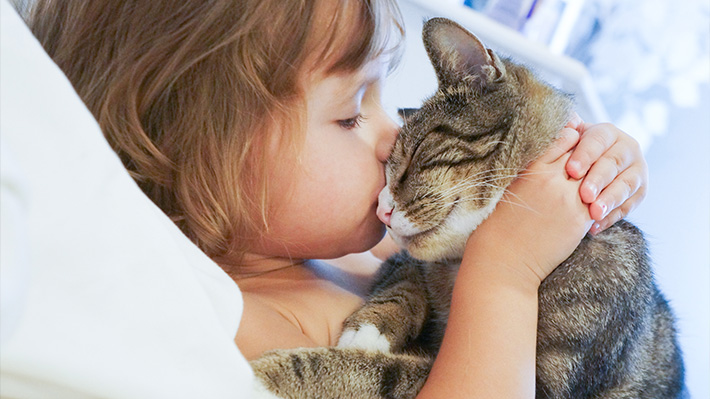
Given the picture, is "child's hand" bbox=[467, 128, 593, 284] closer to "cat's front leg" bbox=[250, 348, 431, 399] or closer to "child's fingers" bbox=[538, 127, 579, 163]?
"child's fingers" bbox=[538, 127, 579, 163]

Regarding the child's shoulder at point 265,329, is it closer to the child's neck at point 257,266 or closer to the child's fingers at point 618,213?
the child's neck at point 257,266

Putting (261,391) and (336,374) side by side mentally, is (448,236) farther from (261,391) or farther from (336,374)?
(261,391)

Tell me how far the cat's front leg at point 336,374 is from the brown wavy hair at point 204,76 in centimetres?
26

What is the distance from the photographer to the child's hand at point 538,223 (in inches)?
41.1

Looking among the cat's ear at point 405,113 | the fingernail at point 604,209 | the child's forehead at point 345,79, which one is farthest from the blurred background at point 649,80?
the fingernail at point 604,209

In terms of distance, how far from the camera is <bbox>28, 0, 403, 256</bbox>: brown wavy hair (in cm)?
101

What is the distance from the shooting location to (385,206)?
1134mm

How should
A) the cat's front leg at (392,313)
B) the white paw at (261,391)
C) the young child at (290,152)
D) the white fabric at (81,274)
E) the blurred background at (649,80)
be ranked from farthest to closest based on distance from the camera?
the blurred background at (649,80), the cat's front leg at (392,313), the young child at (290,152), the white paw at (261,391), the white fabric at (81,274)

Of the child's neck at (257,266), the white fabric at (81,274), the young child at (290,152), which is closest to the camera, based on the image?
the white fabric at (81,274)

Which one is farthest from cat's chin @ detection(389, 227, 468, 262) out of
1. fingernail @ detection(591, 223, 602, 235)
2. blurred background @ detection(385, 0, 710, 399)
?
blurred background @ detection(385, 0, 710, 399)

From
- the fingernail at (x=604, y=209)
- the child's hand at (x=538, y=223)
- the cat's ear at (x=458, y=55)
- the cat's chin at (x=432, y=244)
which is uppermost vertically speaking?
the cat's ear at (x=458, y=55)

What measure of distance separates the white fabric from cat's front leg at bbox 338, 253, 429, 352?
452 mm

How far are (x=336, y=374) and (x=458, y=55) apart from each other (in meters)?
0.61

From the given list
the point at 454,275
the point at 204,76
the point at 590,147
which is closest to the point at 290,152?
the point at 204,76
